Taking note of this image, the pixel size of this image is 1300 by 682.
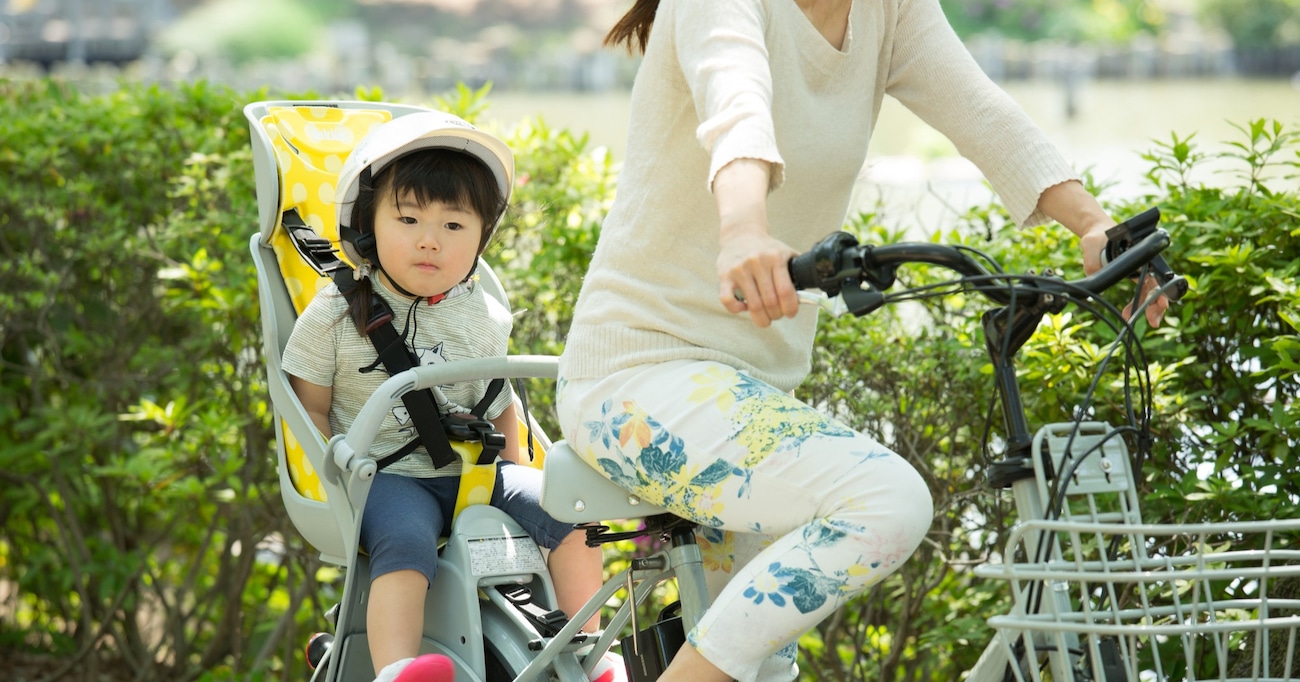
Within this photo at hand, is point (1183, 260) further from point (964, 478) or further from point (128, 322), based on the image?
point (128, 322)

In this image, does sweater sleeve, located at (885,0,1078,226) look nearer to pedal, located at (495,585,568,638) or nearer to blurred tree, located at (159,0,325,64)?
pedal, located at (495,585,568,638)

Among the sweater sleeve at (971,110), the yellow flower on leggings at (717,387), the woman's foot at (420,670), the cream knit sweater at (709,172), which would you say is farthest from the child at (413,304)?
the sweater sleeve at (971,110)

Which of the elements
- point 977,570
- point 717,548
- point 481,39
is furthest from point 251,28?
point 977,570

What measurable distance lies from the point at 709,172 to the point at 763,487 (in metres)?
0.46

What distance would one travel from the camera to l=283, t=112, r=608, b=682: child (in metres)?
2.54

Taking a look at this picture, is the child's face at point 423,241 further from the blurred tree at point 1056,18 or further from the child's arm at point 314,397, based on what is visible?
the blurred tree at point 1056,18

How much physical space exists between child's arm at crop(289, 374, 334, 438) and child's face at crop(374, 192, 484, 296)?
28 cm

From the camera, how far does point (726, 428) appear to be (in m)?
1.80

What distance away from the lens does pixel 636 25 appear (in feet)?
6.88

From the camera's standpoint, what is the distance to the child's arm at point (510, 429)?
2.80 meters

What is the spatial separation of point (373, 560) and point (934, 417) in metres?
1.45

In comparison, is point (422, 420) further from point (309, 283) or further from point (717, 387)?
point (717, 387)

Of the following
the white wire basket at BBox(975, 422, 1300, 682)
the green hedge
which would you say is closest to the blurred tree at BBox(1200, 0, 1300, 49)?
the green hedge

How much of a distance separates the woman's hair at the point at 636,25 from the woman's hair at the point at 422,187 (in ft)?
2.06
